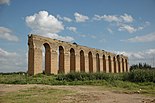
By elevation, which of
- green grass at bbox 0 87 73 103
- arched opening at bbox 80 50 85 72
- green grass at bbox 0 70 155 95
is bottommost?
green grass at bbox 0 87 73 103

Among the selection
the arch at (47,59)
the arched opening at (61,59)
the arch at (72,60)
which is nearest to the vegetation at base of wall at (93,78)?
the arch at (47,59)

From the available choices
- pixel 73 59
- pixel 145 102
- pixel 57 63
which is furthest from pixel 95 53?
pixel 145 102

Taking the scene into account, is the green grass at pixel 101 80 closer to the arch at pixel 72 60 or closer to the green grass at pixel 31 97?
the green grass at pixel 31 97

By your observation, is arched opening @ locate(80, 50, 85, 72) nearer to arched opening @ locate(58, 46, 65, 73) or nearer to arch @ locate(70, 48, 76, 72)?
arch @ locate(70, 48, 76, 72)

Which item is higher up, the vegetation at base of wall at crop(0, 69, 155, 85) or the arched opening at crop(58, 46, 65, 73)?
the arched opening at crop(58, 46, 65, 73)

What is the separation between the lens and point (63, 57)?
28.0m

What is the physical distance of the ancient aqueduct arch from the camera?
77.2 ft

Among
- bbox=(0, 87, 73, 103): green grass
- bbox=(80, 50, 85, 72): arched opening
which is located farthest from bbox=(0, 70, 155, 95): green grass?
bbox=(80, 50, 85, 72): arched opening

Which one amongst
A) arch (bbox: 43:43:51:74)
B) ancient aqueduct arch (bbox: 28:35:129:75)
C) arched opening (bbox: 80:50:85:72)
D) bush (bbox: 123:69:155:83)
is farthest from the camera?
arched opening (bbox: 80:50:85:72)

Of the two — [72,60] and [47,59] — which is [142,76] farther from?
[72,60]

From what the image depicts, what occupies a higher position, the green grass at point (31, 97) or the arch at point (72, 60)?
the arch at point (72, 60)

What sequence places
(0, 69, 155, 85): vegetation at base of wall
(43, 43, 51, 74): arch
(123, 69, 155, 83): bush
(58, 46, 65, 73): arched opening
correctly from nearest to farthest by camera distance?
(123, 69, 155, 83): bush, (0, 69, 155, 85): vegetation at base of wall, (43, 43, 51, 74): arch, (58, 46, 65, 73): arched opening

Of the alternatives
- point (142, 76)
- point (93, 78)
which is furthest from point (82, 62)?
point (142, 76)

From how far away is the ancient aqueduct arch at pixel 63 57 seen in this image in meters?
23.5
